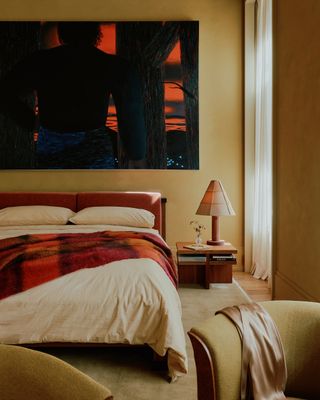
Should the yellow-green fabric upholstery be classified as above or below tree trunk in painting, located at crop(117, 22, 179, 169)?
below

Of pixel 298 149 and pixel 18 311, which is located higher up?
pixel 298 149

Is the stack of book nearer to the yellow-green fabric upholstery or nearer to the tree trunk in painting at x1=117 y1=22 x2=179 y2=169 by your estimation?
the tree trunk in painting at x1=117 y1=22 x2=179 y2=169

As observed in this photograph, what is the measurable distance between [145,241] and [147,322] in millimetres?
965

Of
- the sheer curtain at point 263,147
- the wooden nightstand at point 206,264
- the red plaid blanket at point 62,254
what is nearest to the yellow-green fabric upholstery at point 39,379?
the red plaid blanket at point 62,254

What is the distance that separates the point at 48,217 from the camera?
4109mm

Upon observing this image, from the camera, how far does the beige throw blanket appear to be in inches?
51.5

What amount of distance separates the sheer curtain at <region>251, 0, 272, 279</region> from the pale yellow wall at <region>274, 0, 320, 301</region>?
2.03 ft

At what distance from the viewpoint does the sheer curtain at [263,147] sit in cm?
410

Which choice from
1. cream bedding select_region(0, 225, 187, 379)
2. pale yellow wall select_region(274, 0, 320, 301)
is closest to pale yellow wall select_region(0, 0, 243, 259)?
pale yellow wall select_region(274, 0, 320, 301)

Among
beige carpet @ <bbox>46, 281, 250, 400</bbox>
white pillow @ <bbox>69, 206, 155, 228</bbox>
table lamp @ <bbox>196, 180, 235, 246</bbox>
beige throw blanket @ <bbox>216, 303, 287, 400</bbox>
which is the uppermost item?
table lamp @ <bbox>196, 180, 235, 246</bbox>

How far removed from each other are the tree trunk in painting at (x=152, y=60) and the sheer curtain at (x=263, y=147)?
952 millimetres

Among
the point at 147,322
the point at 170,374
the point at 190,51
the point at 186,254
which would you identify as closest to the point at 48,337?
the point at 147,322

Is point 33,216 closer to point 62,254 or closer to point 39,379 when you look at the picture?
point 62,254

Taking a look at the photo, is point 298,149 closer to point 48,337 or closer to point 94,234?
point 94,234
